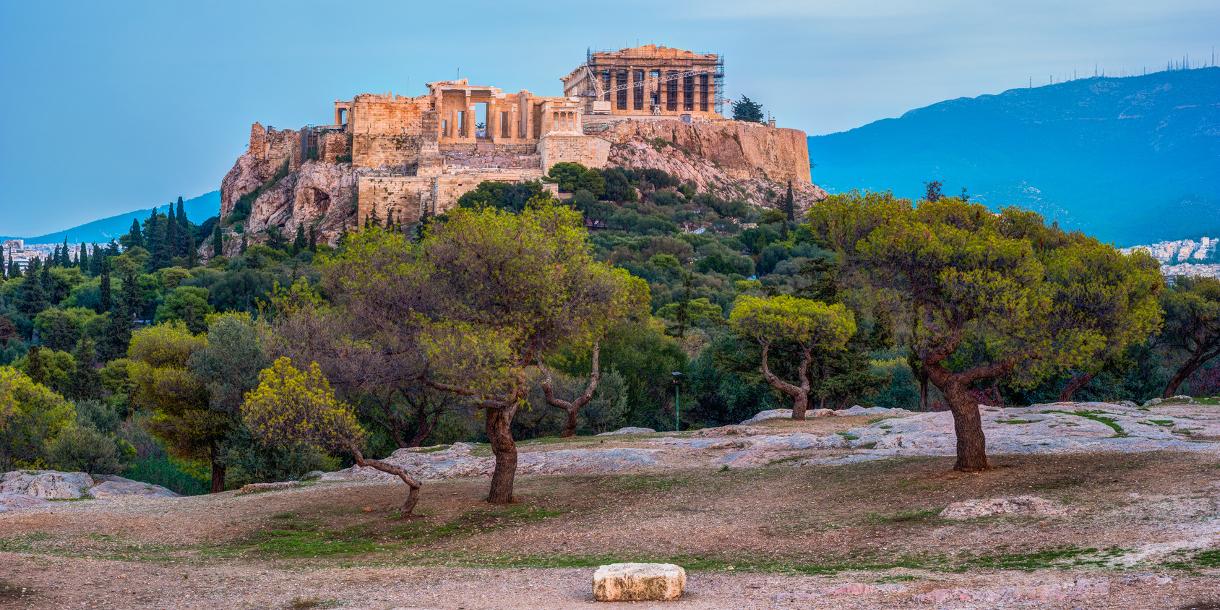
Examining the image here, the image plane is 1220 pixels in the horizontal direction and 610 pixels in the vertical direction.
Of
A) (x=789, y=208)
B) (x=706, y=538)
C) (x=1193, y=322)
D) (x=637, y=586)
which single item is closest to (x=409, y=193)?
(x=789, y=208)

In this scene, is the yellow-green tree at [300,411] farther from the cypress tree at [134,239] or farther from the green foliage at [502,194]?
the cypress tree at [134,239]

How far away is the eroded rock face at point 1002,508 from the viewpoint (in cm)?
1912

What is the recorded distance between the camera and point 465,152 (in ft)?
352

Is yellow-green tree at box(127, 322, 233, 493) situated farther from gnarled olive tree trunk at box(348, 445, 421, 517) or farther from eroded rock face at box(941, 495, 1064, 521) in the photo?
eroded rock face at box(941, 495, 1064, 521)

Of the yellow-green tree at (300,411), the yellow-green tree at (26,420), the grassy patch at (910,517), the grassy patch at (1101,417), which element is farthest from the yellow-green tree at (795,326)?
the yellow-green tree at (26,420)

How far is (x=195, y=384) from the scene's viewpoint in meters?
36.4

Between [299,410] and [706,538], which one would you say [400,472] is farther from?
[706,538]

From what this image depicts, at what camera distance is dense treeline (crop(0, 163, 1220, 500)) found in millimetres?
22609

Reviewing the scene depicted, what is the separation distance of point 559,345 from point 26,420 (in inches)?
858

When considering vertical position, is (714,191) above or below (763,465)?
above

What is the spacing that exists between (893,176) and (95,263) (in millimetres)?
124863

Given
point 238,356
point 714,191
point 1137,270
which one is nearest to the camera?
point 1137,270

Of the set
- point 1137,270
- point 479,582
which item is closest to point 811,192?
point 1137,270

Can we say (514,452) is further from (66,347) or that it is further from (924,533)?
(66,347)
